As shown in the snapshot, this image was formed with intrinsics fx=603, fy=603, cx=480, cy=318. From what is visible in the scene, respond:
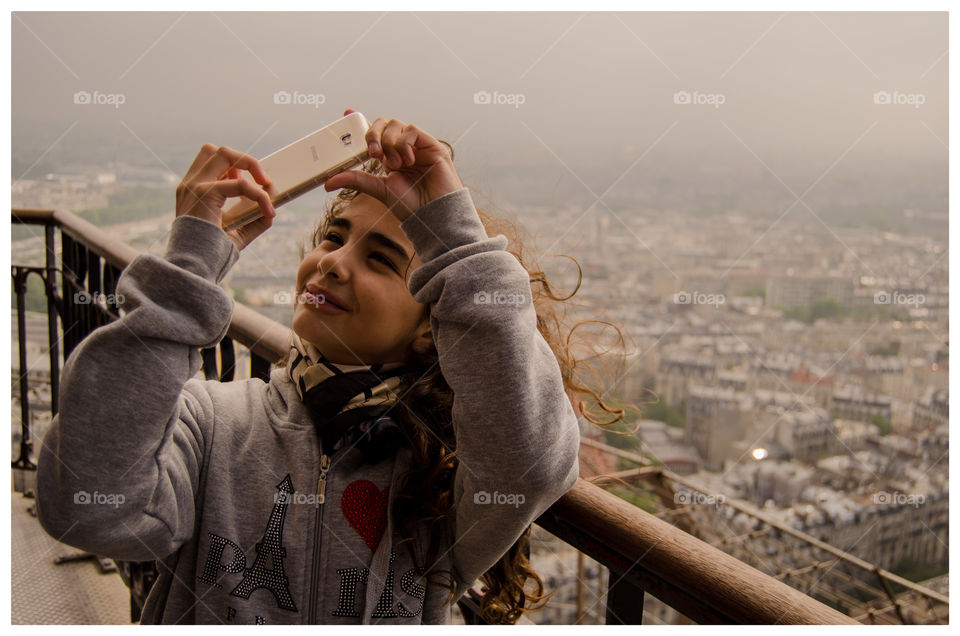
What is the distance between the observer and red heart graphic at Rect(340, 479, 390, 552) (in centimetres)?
80

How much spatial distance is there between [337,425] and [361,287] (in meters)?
0.19

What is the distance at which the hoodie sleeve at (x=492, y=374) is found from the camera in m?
0.68

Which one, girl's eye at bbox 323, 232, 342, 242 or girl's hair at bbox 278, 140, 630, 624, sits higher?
girl's eye at bbox 323, 232, 342, 242

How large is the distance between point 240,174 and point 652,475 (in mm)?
3495

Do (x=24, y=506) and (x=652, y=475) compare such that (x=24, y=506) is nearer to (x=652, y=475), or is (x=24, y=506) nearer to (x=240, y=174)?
(x=240, y=174)

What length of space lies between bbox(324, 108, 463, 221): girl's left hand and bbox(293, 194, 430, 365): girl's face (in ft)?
0.35

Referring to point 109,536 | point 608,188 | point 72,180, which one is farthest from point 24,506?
point 608,188

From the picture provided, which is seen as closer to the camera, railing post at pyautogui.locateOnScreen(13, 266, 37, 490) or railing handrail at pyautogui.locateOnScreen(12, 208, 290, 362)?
railing handrail at pyautogui.locateOnScreen(12, 208, 290, 362)

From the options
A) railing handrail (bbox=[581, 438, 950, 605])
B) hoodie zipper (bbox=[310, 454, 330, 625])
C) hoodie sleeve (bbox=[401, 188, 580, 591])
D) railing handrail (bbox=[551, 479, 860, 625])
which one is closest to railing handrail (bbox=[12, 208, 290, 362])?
hoodie zipper (bbox=[310, 454, 330, 625])

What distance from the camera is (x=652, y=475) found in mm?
3768

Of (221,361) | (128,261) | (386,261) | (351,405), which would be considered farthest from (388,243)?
(128,261)

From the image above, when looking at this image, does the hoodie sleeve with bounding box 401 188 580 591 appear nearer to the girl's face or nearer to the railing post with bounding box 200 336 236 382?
the girl's face

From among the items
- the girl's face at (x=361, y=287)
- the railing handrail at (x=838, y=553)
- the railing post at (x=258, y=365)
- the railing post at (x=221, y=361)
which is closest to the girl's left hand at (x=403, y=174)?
the girl's face at (x=361, y=287)

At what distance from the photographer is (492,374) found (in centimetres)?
68
